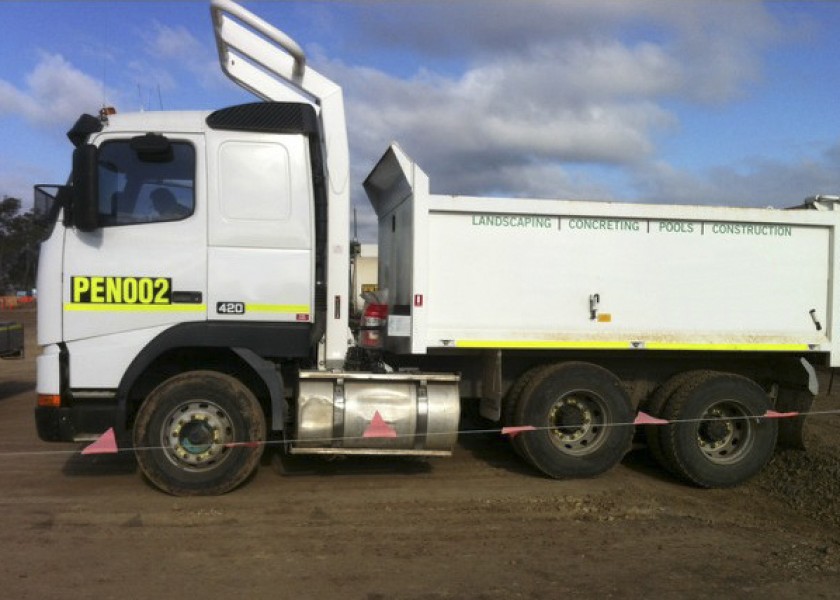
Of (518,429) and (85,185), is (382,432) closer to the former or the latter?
(518,429)

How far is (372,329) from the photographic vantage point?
245 inches

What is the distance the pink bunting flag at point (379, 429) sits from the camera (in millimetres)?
5684

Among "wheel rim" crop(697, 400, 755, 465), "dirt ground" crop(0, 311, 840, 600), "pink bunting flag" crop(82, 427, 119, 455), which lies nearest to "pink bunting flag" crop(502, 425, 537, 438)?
"dirt ground" crop(0, 311, 840, 600)

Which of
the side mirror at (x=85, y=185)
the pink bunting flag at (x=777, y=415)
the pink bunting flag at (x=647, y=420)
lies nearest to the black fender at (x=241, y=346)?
the side mirror at (x=85, y=185)

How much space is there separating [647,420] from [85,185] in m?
5.16

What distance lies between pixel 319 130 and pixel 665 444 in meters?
4.18

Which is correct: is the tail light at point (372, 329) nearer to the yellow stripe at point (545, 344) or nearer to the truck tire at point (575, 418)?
the yellow stripe at point (545, 344)

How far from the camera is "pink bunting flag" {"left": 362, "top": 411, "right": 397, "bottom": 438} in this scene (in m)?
5.68

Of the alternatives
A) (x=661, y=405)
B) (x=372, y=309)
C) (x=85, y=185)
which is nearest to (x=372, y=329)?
(x=372, y=309)

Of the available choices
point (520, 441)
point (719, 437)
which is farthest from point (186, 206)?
point (719, 437)

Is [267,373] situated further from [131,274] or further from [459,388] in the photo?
[459,388]

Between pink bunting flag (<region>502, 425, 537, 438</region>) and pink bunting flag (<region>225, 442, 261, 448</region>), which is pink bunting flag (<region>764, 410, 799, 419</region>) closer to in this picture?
pink bunting flag (<region>502, 425, 537, 438</region>)

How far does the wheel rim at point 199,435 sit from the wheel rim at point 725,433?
420 cm

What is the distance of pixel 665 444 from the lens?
20.5ft
